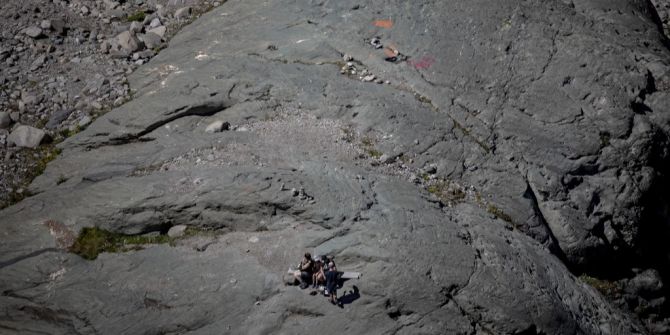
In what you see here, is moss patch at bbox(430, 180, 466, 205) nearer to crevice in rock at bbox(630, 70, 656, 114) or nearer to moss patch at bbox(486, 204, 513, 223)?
moss patch at bbox(486, 204, 513, 223)

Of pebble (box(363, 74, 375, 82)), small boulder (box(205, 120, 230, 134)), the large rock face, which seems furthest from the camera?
pebble (box(363, 74, 375, 82))

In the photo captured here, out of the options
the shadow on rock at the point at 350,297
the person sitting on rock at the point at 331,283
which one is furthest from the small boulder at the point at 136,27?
the shadow on rock at the point at 350,297

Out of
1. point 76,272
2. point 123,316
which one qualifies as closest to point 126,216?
point 76,272

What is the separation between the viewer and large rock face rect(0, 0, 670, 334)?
10.7m

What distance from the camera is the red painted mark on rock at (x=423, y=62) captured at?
1540 centimetres

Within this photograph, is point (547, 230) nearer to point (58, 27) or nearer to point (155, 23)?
point (155, 23)

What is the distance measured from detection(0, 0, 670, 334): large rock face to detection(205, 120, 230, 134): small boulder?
0.39m

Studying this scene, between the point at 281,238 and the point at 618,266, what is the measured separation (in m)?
9.80

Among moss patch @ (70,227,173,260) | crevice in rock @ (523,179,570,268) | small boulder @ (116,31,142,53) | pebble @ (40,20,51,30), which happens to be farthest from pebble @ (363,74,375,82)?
pebble @ (40,20,51,30)

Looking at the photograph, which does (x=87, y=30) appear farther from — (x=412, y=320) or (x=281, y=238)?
(x=412, y=320)

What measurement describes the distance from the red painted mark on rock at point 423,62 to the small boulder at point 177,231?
8489 mm

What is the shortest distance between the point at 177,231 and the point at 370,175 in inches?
198

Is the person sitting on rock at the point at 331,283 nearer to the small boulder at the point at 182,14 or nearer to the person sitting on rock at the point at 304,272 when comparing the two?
the person sitting on rock at the point at 304,272

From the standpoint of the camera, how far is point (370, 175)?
41.7ft
